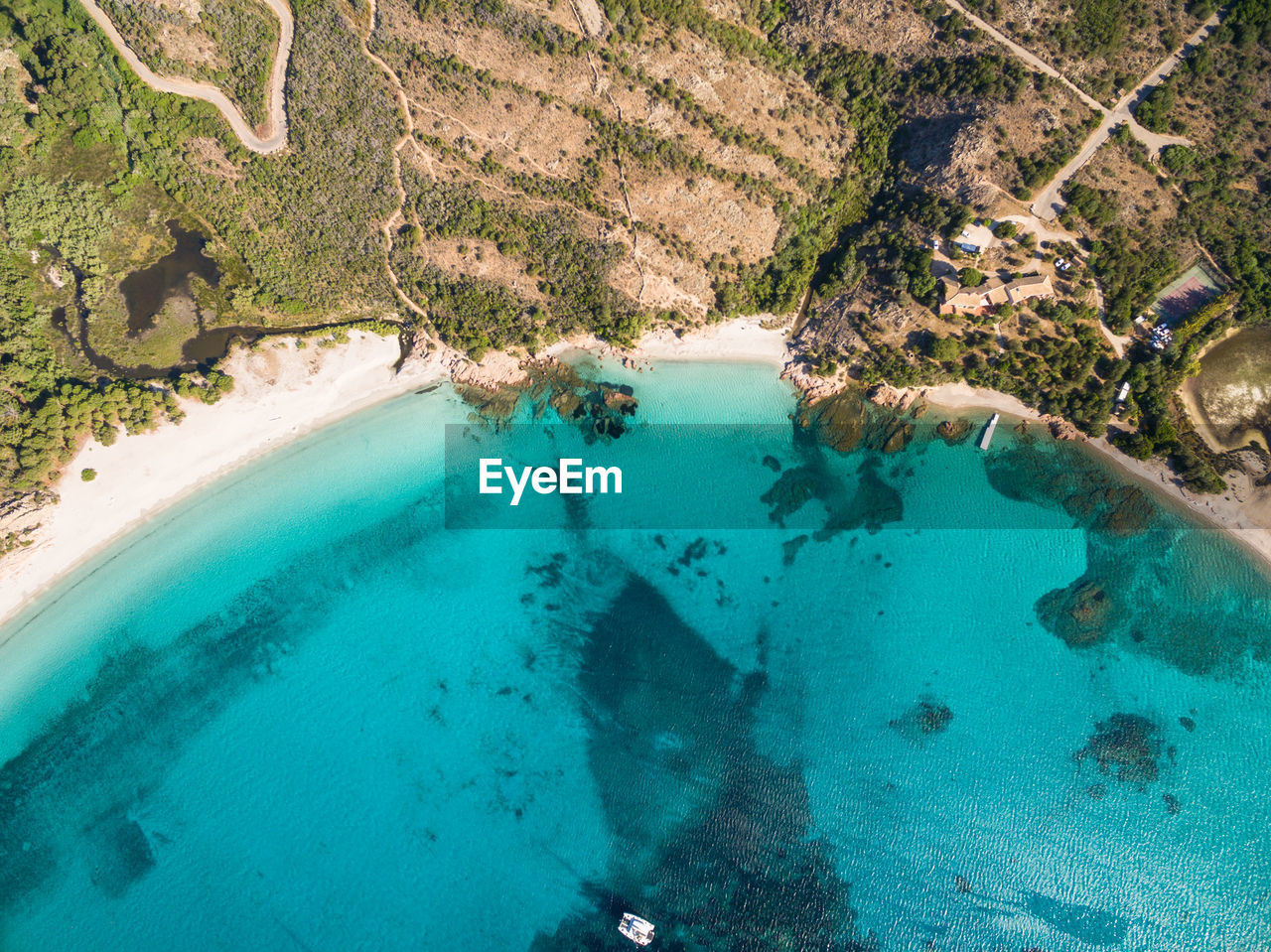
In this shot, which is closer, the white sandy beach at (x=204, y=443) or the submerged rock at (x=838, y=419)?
the white sandy beach at (x=204, y=443)

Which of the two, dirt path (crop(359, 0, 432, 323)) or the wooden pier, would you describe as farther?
the wooden pier

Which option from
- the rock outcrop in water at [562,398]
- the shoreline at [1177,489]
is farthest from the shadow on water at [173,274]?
the shoreline at [1177,489]

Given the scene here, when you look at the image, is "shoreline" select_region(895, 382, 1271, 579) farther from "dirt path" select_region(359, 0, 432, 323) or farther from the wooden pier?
"dirt path" select_region(359, 0, 432, 323)

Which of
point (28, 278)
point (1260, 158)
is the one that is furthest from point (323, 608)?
point (1260, 158)

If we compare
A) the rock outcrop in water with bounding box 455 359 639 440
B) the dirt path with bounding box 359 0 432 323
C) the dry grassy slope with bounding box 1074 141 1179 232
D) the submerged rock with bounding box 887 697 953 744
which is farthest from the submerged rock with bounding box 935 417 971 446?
the dirt path with bounding box 359 0 432 323

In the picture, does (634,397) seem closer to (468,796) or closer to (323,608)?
(323,608)

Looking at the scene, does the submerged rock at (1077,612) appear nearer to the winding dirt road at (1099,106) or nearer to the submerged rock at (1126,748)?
the submerged rock at (1126,748)
